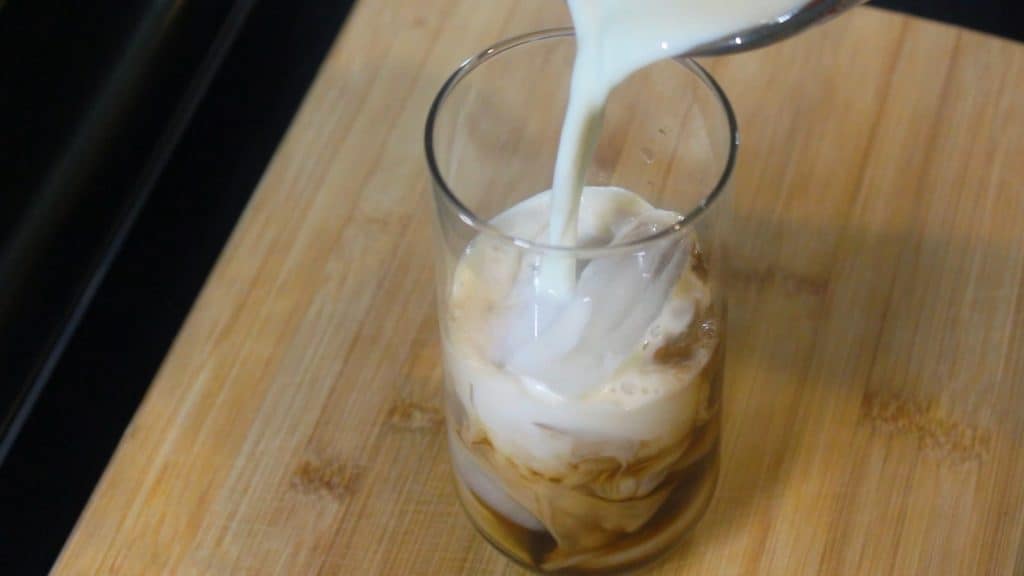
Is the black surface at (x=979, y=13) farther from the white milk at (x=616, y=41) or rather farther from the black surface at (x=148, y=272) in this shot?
the white milk at (x=616, y=41)

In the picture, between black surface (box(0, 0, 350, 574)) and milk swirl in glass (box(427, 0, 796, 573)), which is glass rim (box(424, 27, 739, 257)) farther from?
black surface (box(0, 0, 350, 574))

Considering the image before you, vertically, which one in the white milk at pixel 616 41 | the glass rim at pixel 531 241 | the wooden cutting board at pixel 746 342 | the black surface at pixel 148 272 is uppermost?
the white milk at pixel 616 41

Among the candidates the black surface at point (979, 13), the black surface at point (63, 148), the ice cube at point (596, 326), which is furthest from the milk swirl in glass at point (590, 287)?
the black surface at point (979, 13)

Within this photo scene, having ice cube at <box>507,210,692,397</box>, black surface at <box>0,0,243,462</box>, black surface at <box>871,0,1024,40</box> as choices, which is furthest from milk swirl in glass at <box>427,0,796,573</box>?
black surface at <box>871,0,1024,40</box>

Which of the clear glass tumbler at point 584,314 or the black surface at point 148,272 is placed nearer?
the clear glass tumbler at point 584,314

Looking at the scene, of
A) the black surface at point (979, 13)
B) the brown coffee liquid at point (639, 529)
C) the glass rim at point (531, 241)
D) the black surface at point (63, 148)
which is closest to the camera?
the glass rim at point (531, 241)

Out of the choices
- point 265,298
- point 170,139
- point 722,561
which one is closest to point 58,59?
point 170,139
